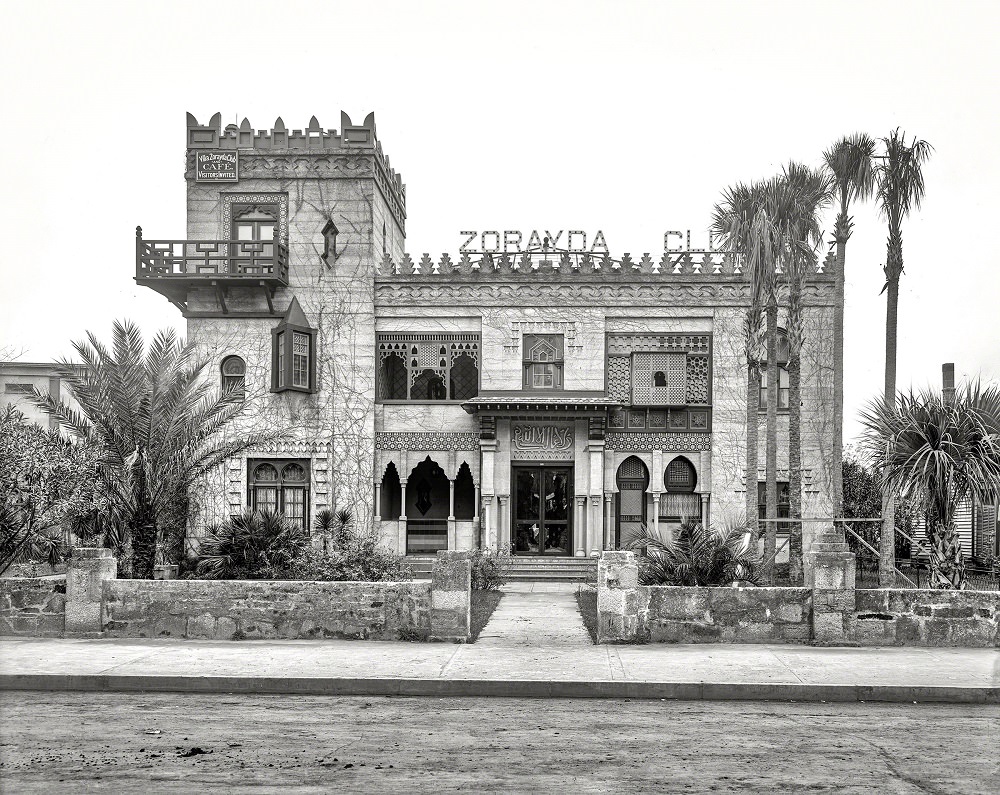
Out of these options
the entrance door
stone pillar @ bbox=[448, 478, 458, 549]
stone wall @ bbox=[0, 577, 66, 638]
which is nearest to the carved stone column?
stone pillar @ bbox=[448, 478, 458, 549]

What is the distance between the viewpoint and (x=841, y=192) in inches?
963

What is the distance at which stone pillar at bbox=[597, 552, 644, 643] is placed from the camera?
15203 millimetres

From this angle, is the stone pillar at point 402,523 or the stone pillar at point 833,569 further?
the stone pillar at point 402,523

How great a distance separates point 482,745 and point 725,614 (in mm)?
6653

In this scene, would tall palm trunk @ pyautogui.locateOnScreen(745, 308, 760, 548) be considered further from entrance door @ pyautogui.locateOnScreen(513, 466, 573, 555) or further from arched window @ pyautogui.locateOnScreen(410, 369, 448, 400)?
arched window @ pyautogui.locateOnScreen(410, 369, 448, 400)

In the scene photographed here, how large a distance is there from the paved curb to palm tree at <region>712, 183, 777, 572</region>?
10.6 meters

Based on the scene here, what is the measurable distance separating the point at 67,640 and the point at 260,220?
56.4 ft

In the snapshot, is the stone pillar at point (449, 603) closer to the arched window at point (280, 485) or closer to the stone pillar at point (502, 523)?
the stone pillar at point (502, 523)

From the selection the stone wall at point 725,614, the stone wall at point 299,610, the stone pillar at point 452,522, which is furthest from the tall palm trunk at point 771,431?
the stone wall at point 299,610

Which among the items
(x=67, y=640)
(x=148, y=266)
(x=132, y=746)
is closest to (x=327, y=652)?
(x=67, y=640)

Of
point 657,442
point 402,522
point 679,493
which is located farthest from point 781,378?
point 402,522

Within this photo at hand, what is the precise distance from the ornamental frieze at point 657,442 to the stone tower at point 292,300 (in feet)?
22.3

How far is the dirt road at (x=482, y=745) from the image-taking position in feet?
26.6

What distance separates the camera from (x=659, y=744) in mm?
9578
